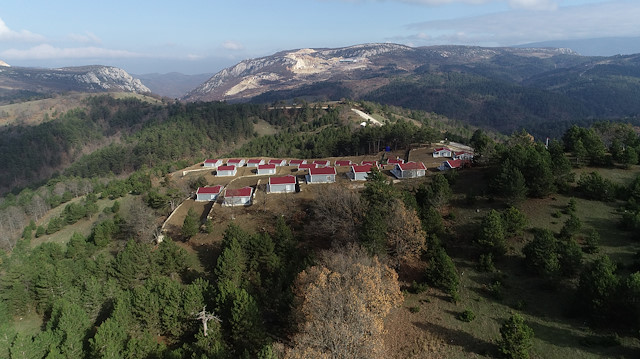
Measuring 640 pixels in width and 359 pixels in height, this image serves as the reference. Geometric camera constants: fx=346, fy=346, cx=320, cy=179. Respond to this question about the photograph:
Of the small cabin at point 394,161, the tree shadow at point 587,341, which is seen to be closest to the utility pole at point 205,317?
the tree shadow at point 587,341

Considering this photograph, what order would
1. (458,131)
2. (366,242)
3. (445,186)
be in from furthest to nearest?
(458,131), (445,186), (366,242)

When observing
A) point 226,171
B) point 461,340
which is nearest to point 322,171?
point 226,171

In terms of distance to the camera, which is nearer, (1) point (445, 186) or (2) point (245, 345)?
(2) point (245, 345)

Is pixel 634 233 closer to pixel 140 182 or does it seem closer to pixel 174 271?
pixel 174 271

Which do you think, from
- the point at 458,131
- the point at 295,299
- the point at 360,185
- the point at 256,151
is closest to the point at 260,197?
the point at 360,185

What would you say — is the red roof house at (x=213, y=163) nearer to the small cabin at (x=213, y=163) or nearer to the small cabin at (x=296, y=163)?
the small cabin at (x=213, y=163)

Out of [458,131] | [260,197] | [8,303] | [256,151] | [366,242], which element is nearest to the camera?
[366,242]
